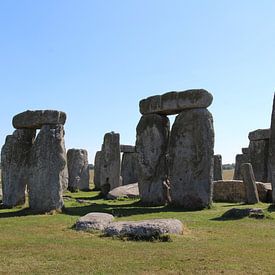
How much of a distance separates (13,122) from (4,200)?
9.89 ft

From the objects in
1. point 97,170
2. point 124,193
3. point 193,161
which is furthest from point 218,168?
point 193,161

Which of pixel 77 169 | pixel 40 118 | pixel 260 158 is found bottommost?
pixel 77 169

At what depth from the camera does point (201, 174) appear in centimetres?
1672

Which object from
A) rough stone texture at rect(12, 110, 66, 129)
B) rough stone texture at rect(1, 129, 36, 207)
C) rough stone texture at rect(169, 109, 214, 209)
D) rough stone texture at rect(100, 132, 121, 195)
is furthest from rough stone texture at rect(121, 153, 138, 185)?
rough stone texture at rect(12, 110, 66, 129)

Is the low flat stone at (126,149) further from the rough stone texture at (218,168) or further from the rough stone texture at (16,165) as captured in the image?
the rough stone texture at (16,165)

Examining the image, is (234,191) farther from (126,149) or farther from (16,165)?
(126,149)

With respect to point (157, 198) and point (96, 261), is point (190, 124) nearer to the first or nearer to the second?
point (157, 198)

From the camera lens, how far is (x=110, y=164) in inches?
1021

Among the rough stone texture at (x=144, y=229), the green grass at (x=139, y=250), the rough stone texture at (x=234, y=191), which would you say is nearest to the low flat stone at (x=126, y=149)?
the rough stone texture at (x=234, y=191)

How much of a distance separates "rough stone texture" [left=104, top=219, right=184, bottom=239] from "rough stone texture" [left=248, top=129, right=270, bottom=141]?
18223mm

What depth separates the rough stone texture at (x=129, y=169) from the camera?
107 ft

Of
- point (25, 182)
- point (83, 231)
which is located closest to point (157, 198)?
point (25, 182)

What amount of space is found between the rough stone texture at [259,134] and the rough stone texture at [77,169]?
11201 mm

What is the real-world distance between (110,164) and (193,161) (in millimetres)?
9700
